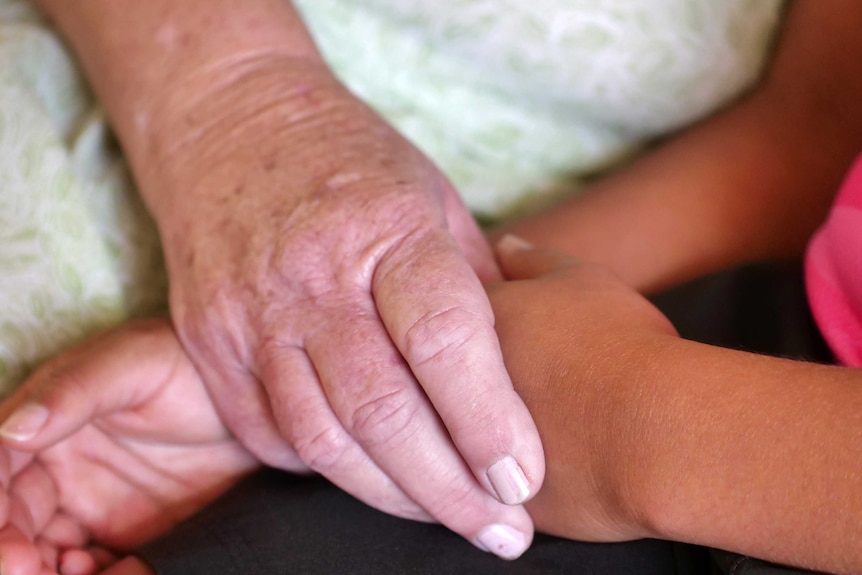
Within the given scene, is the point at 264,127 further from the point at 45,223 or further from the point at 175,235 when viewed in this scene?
the point at 45,223

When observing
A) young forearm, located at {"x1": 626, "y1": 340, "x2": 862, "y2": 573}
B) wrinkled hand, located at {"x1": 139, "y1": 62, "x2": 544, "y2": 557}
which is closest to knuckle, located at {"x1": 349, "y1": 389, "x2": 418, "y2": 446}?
wrinkled hand, located at {"x1": 139, "y1": 62, "x2": 544, "y2": 557}

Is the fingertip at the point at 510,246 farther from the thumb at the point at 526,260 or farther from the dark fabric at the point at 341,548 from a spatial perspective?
the dark fabric at the point at 341,548

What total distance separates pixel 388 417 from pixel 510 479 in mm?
100

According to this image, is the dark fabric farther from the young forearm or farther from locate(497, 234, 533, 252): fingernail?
locate(497, 234, 533, 252): fingernail

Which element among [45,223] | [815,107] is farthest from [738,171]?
[45,223]

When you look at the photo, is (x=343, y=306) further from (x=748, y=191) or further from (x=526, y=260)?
(x=748, y=191)

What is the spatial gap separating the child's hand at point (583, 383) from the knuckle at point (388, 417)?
9 cm

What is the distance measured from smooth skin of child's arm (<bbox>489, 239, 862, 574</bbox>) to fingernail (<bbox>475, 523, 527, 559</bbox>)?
30mm

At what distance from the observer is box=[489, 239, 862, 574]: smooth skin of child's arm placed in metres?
0.42

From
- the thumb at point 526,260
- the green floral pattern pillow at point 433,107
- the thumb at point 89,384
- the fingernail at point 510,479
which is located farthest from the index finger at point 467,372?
the green floral pattern pillow at point 433,107

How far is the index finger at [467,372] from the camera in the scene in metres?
0.51

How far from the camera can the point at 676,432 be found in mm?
466

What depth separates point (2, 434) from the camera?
57 cm

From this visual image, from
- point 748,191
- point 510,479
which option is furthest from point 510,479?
point 748,191
